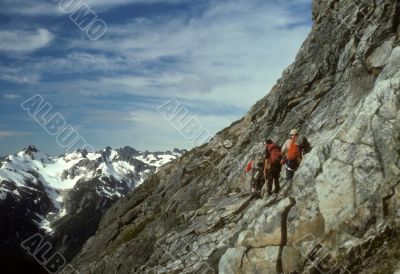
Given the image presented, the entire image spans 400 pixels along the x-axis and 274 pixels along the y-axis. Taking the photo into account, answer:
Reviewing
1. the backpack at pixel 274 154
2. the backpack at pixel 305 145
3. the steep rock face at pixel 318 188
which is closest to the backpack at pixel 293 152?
the backpack at pixel 274 154

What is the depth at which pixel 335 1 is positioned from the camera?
36.5m

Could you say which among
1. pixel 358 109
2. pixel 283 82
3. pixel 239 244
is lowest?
pixel 239 244

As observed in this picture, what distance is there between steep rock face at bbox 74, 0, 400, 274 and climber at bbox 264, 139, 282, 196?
1172 mm

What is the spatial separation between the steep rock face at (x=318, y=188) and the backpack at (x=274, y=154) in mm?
2212

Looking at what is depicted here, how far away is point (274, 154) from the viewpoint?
27.2m

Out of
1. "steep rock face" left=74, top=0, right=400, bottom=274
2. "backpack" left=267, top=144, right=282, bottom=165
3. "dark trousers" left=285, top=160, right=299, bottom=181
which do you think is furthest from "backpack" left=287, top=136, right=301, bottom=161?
"steep rock face" left=74, top=0, right=400, bottom=274

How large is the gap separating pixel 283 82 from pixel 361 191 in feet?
65.6

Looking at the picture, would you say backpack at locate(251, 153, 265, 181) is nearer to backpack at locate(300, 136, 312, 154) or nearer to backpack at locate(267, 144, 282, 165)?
backpack at locate(267, 144, 282, 165)

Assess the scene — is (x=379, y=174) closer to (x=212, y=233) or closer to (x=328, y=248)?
(x=328, y=248)

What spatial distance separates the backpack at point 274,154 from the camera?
2698 centimetres

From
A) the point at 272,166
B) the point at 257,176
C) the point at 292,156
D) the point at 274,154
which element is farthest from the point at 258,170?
the point at 292,156

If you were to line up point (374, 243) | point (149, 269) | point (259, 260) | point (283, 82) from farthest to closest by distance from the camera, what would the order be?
point (283, 82) → point (149, 269) → point (259, 260) → point (374, 243)

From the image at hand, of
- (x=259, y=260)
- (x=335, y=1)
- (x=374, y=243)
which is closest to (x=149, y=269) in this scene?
(x=259, y=260)

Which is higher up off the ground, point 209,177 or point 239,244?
point 209,177
